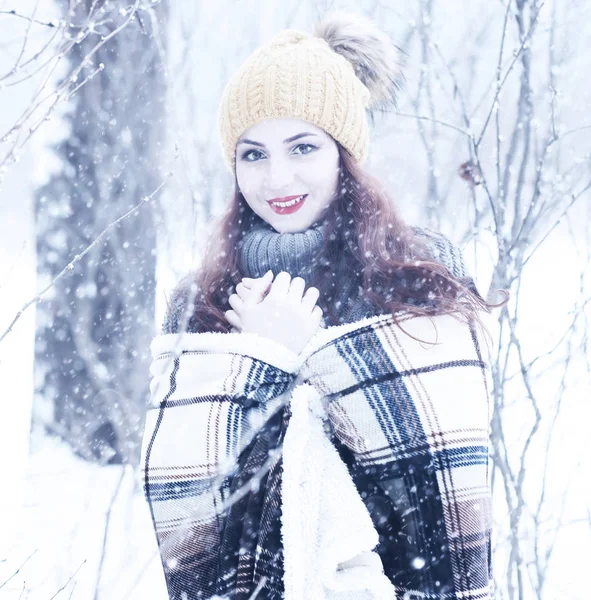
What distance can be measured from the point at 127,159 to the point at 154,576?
5.77 feet

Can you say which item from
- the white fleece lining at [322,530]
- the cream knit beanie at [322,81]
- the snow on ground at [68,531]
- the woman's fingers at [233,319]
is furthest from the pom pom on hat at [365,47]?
the snow on ground at [68,531]

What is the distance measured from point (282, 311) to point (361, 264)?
0.27 meters

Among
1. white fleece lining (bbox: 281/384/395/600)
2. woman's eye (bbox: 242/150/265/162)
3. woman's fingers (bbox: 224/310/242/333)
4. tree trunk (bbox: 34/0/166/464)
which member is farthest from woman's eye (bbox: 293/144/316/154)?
tree trunk (bbox: 34/0/166/464)

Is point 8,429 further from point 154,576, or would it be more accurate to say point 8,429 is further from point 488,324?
point 488,324

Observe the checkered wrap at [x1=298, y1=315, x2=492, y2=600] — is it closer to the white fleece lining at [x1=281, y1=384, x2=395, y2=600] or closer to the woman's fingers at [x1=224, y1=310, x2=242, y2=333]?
the white fleece lining at [x1=281, y1=384, x2=395, y2=600]

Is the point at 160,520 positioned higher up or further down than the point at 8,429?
further down

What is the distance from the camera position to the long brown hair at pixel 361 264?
1.48 meters

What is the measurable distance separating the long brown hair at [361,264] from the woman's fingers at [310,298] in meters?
0.08

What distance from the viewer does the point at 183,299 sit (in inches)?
70.0

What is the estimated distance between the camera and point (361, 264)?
1.60 meters

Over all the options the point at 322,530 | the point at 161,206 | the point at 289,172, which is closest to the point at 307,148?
the point at 289,172

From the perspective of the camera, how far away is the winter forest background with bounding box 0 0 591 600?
228 cm

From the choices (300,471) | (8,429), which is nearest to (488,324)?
(300,471)

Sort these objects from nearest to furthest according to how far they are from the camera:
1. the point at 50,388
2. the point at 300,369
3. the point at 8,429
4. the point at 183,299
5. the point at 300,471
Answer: the point at 300,471 → the point at 300,369 → the point at 183,299 → the point at 50,388 → the point at 8,429
